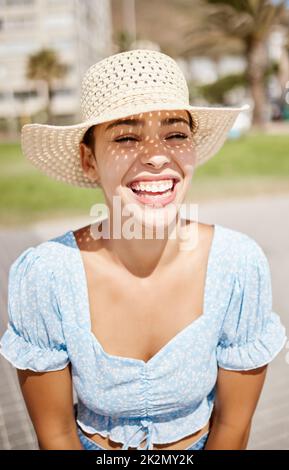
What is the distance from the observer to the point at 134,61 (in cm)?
119

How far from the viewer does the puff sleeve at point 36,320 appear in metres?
1.28

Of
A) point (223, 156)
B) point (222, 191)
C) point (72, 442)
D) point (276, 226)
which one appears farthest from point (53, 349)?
point (223, 156)

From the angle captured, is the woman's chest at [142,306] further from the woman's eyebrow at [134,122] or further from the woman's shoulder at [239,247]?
the woman's eyebrow at [134,122]

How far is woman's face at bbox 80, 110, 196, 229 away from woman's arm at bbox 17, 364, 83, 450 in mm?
546

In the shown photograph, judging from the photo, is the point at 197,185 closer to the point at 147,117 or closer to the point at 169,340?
the point at 169,340

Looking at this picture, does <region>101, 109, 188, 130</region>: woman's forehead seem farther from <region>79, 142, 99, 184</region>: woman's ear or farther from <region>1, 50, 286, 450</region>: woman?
<region>79, 142, 99, 184</region>: woman's ear

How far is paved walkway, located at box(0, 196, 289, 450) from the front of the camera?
230cm

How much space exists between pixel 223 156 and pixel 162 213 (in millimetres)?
11421

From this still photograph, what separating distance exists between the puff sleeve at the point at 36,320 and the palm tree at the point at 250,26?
19.0m

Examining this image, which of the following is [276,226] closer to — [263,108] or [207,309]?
[207,309]

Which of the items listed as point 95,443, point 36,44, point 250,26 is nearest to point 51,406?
point 95,443

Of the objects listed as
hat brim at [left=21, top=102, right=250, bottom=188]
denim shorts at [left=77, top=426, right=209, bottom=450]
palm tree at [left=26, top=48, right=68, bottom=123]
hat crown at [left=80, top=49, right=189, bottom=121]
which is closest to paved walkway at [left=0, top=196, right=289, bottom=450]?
denim shorts at [left=77, top=426, right=209, bottom=450]

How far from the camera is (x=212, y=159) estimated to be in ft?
38.6

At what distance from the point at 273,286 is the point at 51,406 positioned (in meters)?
2.91
